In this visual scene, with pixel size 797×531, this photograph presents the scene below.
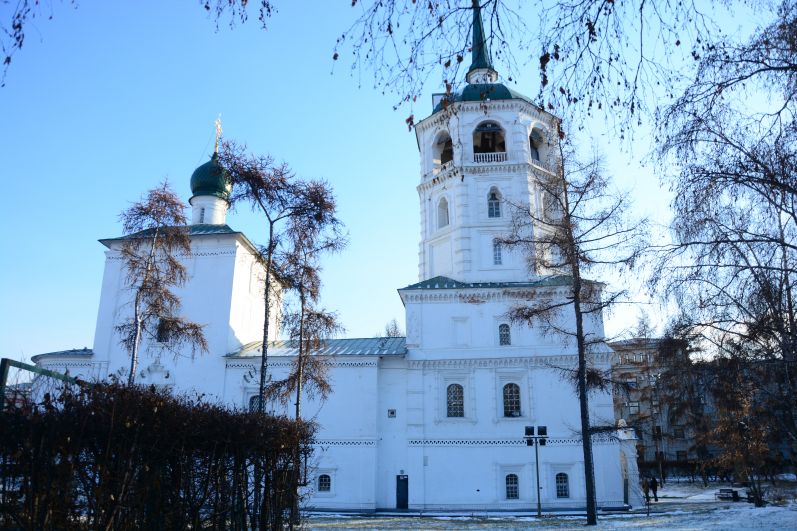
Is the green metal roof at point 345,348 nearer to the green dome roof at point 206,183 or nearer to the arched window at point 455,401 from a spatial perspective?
the arched window at point 455,401

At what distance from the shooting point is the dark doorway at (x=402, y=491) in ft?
78.4

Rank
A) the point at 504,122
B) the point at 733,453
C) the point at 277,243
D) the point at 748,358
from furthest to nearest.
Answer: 1. the point at 504,122
2. the point at 733,453
3. the point at 277,243
4. the point at 748,358

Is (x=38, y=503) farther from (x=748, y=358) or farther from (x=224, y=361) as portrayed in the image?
(x=224, y=361)

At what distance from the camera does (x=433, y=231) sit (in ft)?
93.0

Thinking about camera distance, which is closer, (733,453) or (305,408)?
(733,453)

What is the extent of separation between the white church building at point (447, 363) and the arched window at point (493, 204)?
5cm

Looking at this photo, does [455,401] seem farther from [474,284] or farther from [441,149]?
[441,149]

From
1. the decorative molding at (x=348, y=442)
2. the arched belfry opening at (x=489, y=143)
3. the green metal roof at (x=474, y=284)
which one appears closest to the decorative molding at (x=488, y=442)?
the decorative molding at (x=348, y=442)

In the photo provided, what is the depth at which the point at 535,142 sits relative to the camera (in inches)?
1142

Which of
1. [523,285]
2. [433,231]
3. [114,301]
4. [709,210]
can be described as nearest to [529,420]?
[523,285]

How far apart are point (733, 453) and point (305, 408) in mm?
16886

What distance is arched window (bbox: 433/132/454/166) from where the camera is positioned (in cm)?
2873

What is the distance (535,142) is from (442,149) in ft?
14.7

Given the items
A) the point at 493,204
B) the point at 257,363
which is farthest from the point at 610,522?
the point at 257,363
